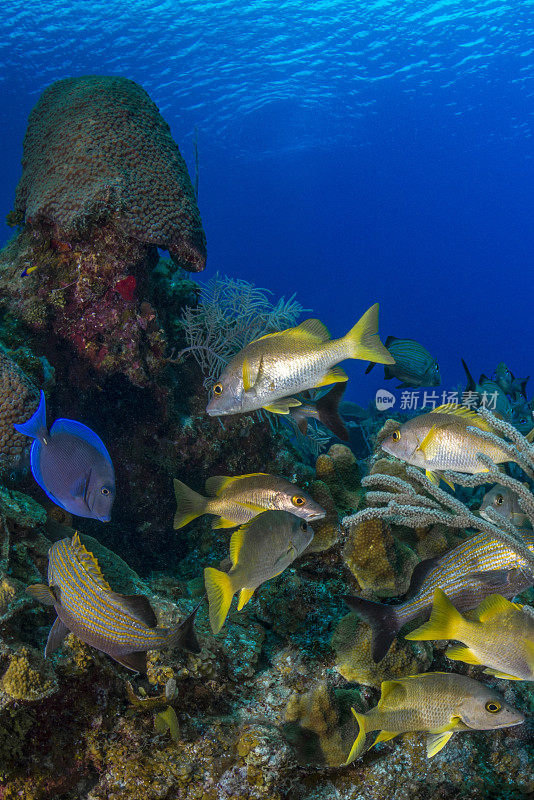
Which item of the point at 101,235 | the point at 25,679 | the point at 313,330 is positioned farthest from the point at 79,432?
the point at 101,235

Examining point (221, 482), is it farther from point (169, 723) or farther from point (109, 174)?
point (109, 174)

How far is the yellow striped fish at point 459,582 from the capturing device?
2.10 metres

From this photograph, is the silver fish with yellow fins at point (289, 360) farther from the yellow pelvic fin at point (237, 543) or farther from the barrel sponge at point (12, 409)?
the barrel sponge at point (12, 409)

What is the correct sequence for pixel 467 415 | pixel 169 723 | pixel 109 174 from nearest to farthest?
pixel 169 723
pixel 467 415
pixel 109 174

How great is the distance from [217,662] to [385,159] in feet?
255

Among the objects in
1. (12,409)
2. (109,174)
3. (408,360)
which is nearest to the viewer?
(12,409)

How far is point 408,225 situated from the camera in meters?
91.5

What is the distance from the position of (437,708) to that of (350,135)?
63.7 meters

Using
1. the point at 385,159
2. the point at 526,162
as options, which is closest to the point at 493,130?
the point at 526,162

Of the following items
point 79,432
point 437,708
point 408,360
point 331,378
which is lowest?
point 408,360

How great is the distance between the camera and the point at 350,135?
55125 mm

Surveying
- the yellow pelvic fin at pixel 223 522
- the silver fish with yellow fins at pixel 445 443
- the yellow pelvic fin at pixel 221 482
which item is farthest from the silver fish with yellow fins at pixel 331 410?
the yellow pelvic fin at pixel 223 522

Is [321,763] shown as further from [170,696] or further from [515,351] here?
[515,351]

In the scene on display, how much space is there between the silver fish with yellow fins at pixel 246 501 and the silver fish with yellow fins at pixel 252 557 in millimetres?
138
